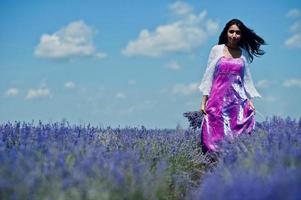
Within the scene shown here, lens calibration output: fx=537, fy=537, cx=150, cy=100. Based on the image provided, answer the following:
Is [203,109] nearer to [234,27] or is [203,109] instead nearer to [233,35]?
[233,35]

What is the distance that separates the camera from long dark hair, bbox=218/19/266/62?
20.9 feet

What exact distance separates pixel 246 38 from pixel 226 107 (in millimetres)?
932

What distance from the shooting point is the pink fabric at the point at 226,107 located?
616cm

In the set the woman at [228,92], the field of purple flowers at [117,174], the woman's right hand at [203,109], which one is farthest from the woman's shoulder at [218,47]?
the field of purple flowers at [117,174]

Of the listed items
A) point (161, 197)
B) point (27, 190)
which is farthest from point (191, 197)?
point (27, 190)

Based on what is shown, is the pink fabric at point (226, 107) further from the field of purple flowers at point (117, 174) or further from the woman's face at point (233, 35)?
the field of purple flowers at point (117, 174)

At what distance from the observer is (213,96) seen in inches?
245

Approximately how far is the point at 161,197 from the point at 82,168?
784 mm

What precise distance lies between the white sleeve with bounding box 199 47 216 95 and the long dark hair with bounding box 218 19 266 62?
0.98ft

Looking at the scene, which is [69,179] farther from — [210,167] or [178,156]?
[210,167]

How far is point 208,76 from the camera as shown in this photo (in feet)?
20.7

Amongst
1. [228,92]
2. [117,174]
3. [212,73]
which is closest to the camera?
[117,174]

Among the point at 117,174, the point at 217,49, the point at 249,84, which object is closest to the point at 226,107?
the point at 249,84

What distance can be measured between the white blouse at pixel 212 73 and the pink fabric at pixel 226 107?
6 cm
